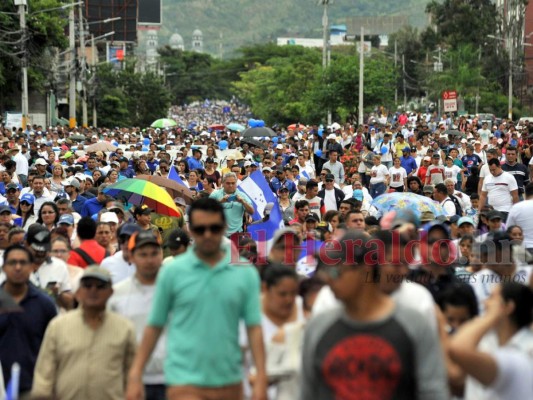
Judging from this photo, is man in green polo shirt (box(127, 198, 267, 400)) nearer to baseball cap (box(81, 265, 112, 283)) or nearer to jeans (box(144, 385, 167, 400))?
baseball cap (box(81, 265, 112, 283))

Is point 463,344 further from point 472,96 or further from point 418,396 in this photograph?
point 472,96

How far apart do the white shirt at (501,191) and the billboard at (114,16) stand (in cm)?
10893

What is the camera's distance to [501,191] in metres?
16.1

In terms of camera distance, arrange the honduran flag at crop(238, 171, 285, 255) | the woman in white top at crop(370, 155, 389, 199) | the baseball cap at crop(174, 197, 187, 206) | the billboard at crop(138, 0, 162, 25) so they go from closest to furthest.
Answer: the honduran flag at crop(238, 171, 285, 255) < the baseball cap at crop(174, 197, 187, 206) < the woman in white top at crop(370, 155, 389, 199) < the billboard at crop(138, 0, 162, 25)

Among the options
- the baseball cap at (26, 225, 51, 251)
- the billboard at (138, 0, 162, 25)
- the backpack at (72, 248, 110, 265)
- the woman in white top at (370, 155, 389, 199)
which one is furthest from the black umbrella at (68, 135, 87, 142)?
the billboard at (138, 0, 162, 25)

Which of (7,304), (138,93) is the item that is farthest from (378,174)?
(138,93)

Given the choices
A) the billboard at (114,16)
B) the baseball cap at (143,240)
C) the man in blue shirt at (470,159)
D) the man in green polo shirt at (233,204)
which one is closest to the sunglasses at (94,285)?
the baseball cap at (143,240)

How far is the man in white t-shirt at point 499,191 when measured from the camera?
16062 millimetres

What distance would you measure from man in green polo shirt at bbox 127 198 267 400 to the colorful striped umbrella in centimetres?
843

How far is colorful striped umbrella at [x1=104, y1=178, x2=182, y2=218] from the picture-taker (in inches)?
611

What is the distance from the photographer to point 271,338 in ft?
24.8

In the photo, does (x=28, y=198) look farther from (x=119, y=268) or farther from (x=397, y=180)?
(x=397, y=180)

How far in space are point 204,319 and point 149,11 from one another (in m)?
172

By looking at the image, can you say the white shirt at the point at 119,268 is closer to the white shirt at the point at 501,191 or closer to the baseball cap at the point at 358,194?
the white shirt at the point at 501,191
